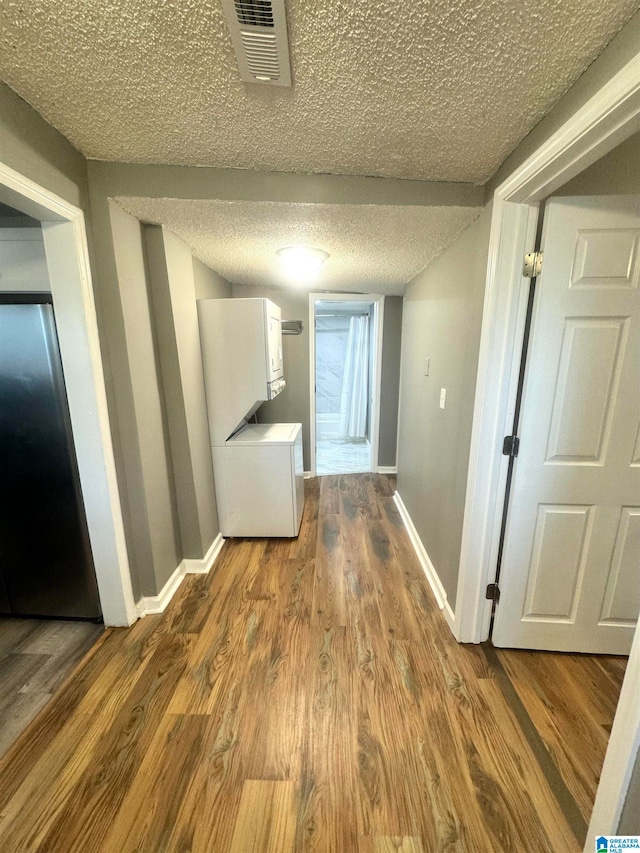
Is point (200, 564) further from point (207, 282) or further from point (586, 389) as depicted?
point (586, 389)

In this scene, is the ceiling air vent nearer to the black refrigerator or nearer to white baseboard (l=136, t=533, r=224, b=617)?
the black refrigerator

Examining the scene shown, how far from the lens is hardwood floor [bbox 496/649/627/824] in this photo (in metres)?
1.11

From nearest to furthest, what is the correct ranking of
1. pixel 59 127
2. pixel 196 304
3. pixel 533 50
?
pixel 533 50, pixel 59 127, pixel 196 304

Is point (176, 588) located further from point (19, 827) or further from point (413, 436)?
point (413, 436)

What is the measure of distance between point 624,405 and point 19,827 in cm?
253

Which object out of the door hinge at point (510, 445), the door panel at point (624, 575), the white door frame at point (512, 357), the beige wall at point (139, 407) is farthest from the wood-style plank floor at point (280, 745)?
the door hinge at point (510, 445)

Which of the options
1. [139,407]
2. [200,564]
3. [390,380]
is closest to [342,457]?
[390,380]

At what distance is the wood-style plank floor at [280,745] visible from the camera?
0.96m

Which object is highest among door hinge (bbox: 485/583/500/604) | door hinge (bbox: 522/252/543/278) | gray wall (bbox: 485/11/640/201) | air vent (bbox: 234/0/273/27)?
air vent (bbox: 234/0/273/27)

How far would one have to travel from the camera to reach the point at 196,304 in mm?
2145

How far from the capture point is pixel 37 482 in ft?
5.10

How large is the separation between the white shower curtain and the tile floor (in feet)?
0.89

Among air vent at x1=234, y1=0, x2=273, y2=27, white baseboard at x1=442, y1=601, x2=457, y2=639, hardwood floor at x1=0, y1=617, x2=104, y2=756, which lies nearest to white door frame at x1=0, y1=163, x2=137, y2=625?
hardwood floor at x1=0, y1=617, x2=104, y2=756

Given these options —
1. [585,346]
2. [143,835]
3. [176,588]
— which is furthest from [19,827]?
[585,346]
